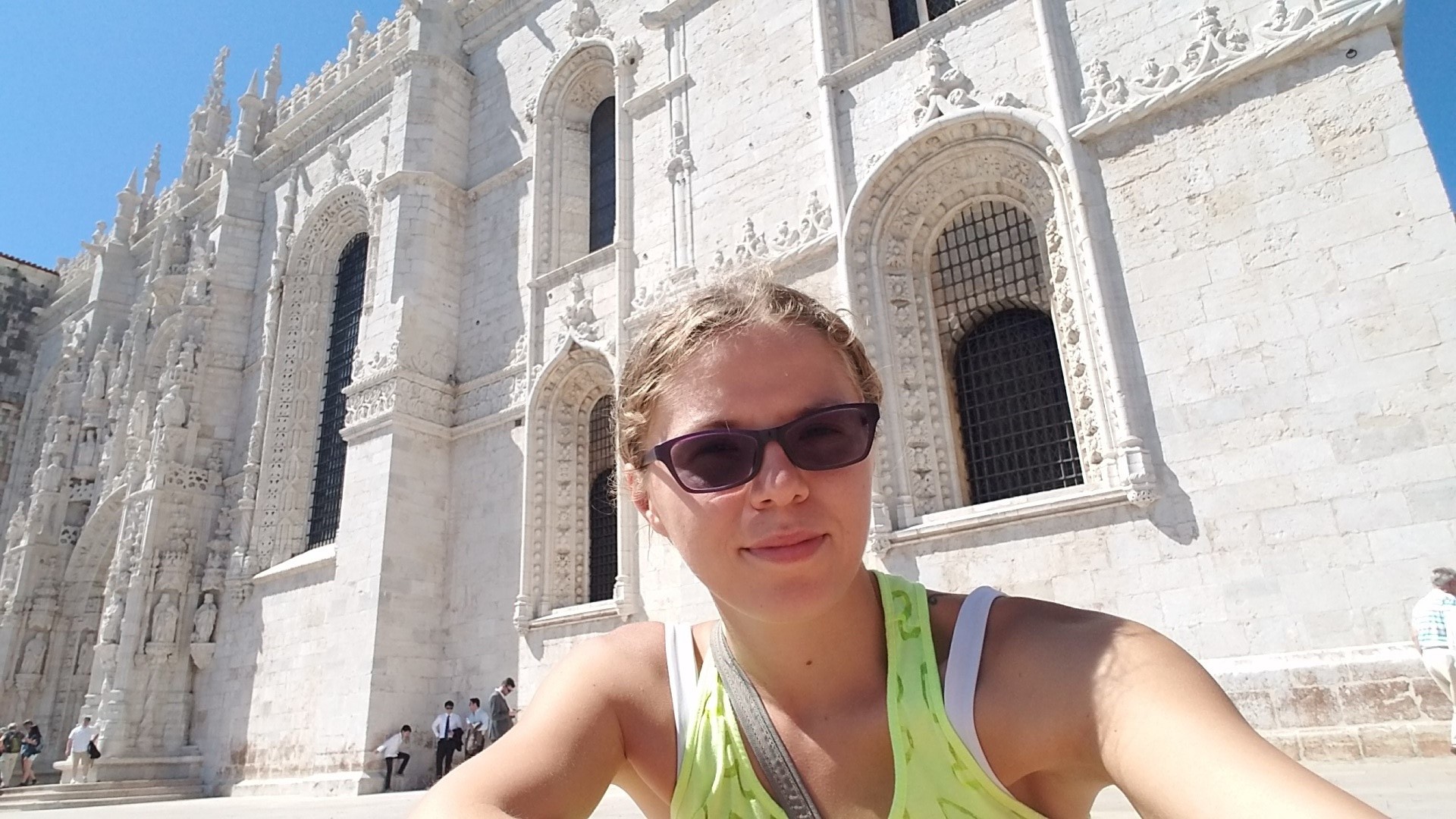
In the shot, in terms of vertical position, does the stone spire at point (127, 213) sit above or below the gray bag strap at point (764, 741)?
above

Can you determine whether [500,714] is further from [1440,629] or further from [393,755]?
[1440,629]

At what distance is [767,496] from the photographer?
3.74ft

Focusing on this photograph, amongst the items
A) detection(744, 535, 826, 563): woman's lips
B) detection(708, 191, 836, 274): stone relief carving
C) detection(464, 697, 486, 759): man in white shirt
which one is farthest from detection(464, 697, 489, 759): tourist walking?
detection(744, 535, 826, 563): woman's lips

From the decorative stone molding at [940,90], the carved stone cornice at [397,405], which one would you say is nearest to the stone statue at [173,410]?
the carved stone cornice at [397,405]

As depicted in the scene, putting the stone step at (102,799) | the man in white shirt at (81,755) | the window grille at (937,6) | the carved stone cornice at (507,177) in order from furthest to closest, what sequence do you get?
the carved stone cornice at (507,177) < the man in white shirt at (81,755) < the stone step at (102,799) < the window grille at (937,6)

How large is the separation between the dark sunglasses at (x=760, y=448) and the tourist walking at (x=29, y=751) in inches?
801

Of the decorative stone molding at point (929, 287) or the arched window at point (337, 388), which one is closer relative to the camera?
the decorative stone molding at point (929, 287)

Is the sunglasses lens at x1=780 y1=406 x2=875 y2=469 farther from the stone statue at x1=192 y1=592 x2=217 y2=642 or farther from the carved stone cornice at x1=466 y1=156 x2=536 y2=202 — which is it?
the stone statue at x1=192 y1=592 x2=217 y2=642

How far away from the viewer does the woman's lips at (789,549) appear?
1.13m

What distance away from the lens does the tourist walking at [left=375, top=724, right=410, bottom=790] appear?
10164 mm

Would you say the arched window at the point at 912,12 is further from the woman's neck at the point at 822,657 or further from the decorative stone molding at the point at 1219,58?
the woman's neck at the point at 822,657

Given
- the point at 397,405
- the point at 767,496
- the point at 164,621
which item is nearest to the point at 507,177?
the point at 397,405

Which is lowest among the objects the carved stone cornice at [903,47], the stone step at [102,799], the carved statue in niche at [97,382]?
the stone step at [102,799]

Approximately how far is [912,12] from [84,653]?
869 inches
